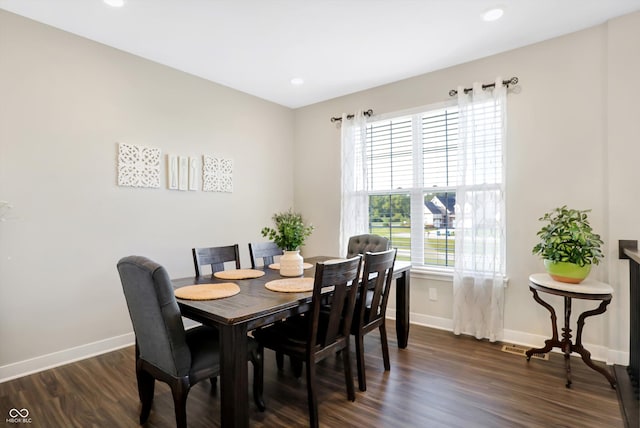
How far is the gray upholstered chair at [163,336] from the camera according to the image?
1.68 m

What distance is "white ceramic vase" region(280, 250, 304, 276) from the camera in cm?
269

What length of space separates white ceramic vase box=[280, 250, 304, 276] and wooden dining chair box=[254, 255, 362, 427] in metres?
0.38

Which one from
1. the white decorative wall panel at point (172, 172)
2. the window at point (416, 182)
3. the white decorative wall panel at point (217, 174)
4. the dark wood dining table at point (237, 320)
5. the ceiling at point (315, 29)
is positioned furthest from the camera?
the white decorative wall panel at point (217, 174)

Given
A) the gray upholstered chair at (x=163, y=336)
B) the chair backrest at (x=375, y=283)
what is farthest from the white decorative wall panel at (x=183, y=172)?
the chair backrest at (x=375, y=283)

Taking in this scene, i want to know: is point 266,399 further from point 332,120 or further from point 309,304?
point 332,120

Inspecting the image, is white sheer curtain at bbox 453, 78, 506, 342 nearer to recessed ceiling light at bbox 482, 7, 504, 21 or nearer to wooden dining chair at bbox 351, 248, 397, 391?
recessed ceiling light at bbox 482, 7, 504, 21

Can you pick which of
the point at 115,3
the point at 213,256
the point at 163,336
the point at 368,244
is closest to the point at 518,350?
the point at 368,244

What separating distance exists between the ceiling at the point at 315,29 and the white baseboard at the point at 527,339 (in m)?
2.71

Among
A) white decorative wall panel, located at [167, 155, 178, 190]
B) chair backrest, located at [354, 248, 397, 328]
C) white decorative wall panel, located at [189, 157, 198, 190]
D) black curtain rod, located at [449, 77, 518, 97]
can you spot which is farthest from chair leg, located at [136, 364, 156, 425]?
black curtain rod, located at [449, 77, 518, 97]

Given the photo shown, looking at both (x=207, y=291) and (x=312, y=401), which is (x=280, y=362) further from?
(x=207, y=291)

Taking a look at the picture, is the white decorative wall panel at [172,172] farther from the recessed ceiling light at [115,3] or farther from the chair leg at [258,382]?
the chair leg at [258,382]

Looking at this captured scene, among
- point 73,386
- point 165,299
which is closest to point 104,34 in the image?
point 165,299

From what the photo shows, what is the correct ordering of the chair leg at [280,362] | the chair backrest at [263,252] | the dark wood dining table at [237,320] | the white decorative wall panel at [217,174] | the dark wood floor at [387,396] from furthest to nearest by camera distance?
the white decorative wall panel at [217,174] → the chair backrest at [263,252] → the chair leg at [280,362] → the dark wood floor at [387,396] → the dark wood dining table at [237,320]

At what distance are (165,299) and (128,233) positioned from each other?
6.25ft
